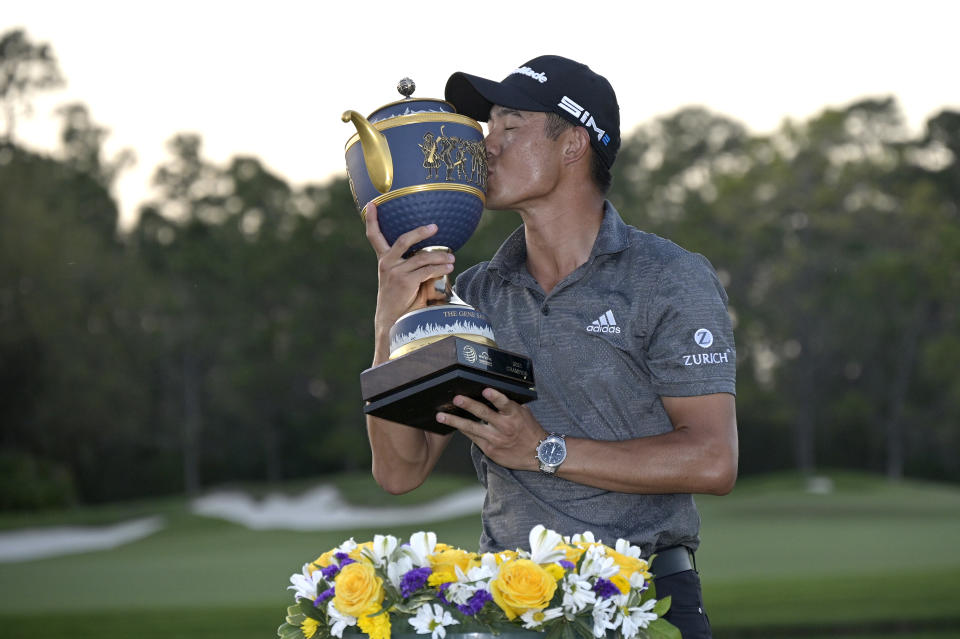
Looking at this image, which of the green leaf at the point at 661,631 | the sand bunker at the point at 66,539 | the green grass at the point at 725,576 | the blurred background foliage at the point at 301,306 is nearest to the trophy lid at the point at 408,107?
the green leaf at the point at 661,631

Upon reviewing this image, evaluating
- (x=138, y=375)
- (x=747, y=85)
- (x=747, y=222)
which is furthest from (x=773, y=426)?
(x=138, y=375)

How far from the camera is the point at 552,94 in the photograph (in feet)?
8.39

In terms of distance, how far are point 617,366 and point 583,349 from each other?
0.08 metres

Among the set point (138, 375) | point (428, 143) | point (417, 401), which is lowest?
point (417, 401)

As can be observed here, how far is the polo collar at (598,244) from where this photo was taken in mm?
2555

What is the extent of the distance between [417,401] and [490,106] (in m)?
0.73

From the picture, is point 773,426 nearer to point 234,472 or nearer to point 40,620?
point 234,472

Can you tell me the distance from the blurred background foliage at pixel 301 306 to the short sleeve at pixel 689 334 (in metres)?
26.7

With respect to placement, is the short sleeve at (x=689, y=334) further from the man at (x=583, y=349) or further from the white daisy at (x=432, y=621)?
the white daisy at (x=432, y=621)

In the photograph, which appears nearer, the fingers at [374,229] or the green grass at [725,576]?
the fingers at [374,229]

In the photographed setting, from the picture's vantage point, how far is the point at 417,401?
2.27 m

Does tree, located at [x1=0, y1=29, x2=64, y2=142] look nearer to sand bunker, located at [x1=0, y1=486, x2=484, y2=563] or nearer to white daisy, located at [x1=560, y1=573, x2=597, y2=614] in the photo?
sand bunker, located at [x1=0, y1=486, x2=484, y2=563]

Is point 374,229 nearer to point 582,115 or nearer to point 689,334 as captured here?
point 582,115

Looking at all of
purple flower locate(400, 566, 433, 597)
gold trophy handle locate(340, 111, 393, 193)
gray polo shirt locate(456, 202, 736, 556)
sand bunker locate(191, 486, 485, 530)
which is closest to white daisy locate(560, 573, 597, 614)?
purple flower locate(400, 566, 433, 597)
